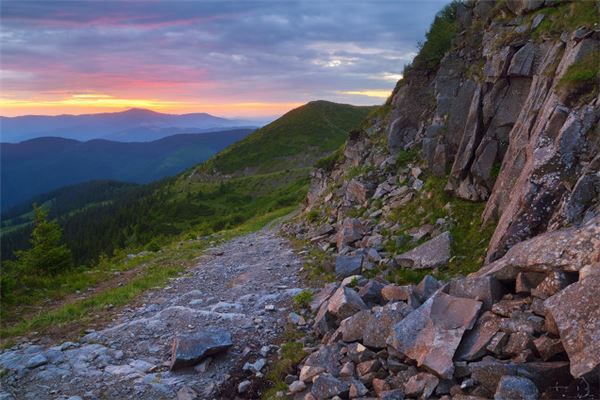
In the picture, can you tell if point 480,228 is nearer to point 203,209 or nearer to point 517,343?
point 517,343

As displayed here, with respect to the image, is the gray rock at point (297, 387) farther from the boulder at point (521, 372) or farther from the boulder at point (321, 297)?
the boulder at point (321, 297)

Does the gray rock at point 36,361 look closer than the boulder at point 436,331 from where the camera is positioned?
No

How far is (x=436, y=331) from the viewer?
819cm

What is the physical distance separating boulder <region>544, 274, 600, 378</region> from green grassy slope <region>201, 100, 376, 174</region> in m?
122

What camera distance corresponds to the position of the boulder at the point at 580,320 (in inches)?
245

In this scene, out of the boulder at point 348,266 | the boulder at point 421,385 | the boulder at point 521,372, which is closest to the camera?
the boulder at point 521,372

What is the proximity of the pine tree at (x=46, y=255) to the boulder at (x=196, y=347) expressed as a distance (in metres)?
14.0

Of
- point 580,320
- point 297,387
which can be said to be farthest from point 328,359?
point 580,320

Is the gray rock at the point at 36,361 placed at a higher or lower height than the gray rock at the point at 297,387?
lower

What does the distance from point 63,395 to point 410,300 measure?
27.5ft

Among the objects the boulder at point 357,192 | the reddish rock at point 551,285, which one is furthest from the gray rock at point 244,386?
the boulder at point 357,192

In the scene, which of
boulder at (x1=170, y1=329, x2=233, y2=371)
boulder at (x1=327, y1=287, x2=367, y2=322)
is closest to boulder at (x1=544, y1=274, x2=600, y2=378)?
boulder at (x1=327, y1=287, x2=367, y2=322)

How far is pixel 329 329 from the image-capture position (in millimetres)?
11266

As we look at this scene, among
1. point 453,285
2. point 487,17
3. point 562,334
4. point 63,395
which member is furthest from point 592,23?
point 63,395
